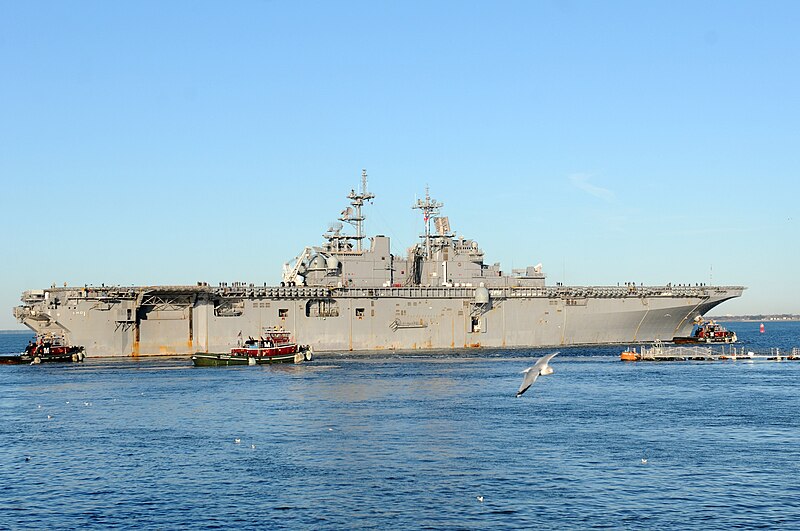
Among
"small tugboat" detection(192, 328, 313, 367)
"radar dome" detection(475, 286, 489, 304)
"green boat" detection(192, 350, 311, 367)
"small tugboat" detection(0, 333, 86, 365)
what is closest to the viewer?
"small tugboat" detection(192, 328, 313, 367)

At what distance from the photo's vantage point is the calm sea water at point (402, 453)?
61.5 feet

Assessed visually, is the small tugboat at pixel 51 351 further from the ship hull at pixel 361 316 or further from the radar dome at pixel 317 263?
the radar dome at pixel 317 263

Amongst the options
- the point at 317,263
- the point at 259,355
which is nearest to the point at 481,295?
the point at 317,263

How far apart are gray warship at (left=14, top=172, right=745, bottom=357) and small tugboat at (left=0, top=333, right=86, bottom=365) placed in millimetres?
512

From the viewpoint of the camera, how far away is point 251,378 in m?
46.0

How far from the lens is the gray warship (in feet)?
191

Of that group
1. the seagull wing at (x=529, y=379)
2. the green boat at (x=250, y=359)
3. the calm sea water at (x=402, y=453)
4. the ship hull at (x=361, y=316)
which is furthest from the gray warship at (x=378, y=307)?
the seagull wing at (x=529, y=379)

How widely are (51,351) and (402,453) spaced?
1563 inches

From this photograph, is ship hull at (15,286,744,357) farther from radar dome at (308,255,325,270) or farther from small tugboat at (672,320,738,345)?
small tugboat at (672,320,738,345)

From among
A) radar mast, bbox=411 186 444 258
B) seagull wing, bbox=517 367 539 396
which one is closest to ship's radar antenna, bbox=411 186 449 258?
radar mast, bbox=411 186 444 258

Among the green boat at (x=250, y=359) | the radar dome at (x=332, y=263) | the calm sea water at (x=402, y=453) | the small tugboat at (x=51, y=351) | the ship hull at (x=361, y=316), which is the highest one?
the radar dome at (x=332, y=263)

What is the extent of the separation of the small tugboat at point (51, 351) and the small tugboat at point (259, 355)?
7.88 meters

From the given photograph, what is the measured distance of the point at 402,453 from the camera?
2448cm

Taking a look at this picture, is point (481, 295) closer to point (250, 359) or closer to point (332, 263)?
point (332, 263)
